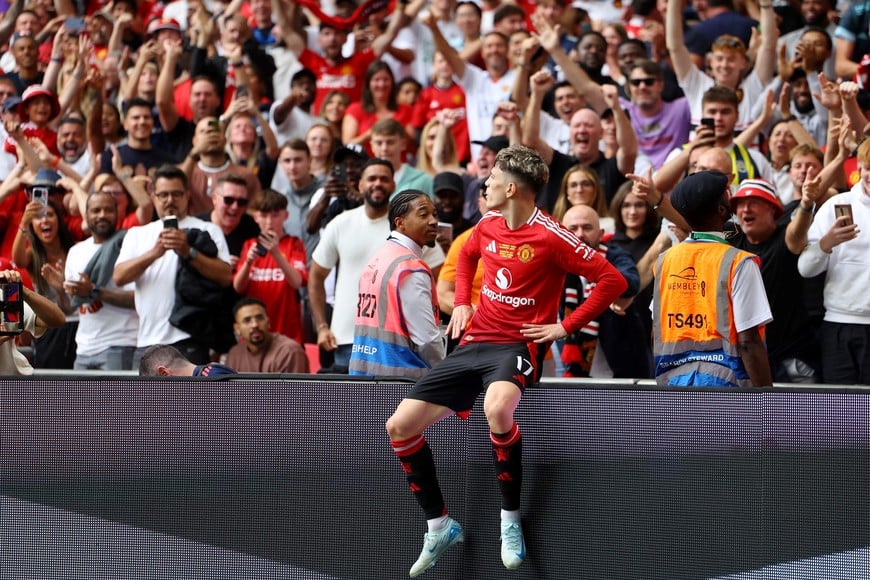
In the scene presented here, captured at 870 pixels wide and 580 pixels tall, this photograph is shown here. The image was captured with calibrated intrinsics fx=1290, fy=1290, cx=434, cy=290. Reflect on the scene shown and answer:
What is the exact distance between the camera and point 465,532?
18.4ft

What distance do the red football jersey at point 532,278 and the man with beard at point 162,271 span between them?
10.4 feet

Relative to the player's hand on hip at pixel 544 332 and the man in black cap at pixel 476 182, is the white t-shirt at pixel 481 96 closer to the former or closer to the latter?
the man in black cap at pixel 476 182

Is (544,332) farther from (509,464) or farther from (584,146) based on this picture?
(584,146)

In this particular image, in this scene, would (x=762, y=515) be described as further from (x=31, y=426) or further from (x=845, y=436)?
Answer: (x=31, y=426)

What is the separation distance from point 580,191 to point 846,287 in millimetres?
1951

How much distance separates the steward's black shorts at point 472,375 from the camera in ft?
17.9

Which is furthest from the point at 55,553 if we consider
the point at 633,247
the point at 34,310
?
the point at 633,247

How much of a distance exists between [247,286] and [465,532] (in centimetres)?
377

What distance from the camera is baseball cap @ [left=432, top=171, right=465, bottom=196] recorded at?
874 centimetres

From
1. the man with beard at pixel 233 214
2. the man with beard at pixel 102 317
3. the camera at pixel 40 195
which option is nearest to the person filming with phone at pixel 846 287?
the man with beard at pixel 233 214

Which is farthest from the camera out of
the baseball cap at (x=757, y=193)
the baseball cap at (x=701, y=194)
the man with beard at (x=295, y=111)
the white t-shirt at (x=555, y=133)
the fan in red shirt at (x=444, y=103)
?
the man with beard at (x=295, y=111)

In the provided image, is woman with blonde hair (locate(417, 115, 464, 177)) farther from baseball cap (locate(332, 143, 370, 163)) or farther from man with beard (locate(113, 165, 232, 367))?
man with beard (locate(113, 165, 232, 367))

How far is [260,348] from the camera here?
27.5ft

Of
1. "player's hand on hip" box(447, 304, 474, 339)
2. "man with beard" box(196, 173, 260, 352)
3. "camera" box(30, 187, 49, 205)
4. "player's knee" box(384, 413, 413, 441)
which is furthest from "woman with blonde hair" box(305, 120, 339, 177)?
"player's knee" box(384, 413, 413, 441)
